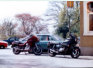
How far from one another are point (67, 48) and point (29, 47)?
49.5 inches

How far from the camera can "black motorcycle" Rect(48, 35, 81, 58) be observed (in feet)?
28.4

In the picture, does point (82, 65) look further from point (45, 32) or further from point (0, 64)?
point (0, 64)

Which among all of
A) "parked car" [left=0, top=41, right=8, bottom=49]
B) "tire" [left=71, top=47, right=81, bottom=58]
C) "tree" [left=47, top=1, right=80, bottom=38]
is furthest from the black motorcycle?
"parked car" [left=0, top=41, right=8, bottom=49]

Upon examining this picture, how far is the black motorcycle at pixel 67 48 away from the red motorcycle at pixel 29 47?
16.2 inches

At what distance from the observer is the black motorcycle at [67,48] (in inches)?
341

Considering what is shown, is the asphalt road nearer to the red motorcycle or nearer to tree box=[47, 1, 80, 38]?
the red motorcycle

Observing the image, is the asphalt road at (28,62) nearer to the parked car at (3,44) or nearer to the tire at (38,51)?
the parked car at (3,44)

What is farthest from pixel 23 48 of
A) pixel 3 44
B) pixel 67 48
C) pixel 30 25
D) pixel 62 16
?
pixel 62 16

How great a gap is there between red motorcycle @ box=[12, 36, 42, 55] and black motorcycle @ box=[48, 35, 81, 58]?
1.35 feet

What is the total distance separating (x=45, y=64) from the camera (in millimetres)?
7324

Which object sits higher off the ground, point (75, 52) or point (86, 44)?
point (86, 44)

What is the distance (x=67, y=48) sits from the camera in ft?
28.7

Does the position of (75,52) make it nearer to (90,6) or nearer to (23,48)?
(90,6)

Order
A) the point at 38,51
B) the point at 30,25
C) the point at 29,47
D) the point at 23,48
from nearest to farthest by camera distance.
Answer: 1. the point at 30,25
2. the point at 23,48
3. the point at 29,47
4. the point at 38,51
